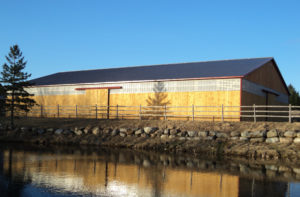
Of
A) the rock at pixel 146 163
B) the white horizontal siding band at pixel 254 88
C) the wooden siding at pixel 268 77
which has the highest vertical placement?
the wooden siding at pixel 268 77

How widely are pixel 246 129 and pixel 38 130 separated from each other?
15026 mm

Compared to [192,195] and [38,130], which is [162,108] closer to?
[38,130]

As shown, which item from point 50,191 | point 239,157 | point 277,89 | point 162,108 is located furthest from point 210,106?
point 50,191

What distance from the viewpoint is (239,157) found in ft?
53.6

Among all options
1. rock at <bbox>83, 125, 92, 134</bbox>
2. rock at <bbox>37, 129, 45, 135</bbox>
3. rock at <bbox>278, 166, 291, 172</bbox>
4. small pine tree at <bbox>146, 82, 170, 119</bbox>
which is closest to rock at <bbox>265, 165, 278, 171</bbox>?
rock at <bbox>278, 166, 291, 172</bbox>

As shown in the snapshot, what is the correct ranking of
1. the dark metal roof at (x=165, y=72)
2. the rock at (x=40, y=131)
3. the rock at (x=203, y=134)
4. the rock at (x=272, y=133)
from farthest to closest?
1. the dark metal roof at (x=165, y=72)
2. the rock at (x=40, y=131)
3. the rock at (x=203, y=134)
4. the rock at (x=272, y=133)

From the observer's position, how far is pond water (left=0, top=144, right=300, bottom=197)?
8555 mm


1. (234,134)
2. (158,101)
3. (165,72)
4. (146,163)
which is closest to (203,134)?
(234,134)

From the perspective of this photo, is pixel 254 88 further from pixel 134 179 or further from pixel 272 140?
pixel 134 179

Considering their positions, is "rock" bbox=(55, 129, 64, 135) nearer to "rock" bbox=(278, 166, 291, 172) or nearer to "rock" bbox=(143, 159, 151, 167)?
"rock" bbox=(143, 159, 151, 167)

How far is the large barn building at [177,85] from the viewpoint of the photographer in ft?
80.5

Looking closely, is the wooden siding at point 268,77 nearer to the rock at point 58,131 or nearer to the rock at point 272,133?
the rock at point 272,133

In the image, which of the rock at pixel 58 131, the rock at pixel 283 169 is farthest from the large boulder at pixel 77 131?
the rock at pixel 283 169

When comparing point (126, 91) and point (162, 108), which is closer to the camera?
point (162, 108)
